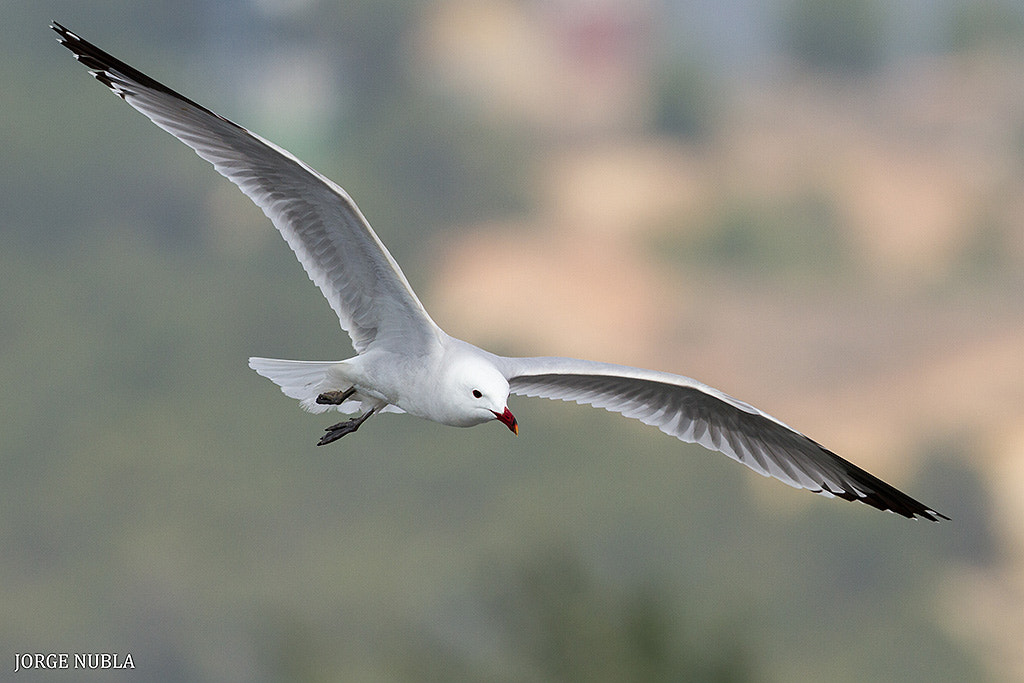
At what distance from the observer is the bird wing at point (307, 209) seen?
2643 millimetres

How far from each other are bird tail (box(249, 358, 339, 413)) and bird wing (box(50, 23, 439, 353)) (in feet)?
0.44

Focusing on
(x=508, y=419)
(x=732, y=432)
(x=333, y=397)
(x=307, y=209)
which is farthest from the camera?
(x=732, y=432)

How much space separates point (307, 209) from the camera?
279cm

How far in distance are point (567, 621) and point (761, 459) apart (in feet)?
7.97

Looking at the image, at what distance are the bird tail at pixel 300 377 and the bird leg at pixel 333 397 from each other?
24mm

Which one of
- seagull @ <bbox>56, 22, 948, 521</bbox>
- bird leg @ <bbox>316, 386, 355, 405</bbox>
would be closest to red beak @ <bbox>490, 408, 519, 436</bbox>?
seagull @ <bbox>56, 22, 948, 521</bbox>

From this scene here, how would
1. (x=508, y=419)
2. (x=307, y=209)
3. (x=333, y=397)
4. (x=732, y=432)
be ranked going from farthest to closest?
(x=732, y=432) → (x=333, y=397) → (x=307, y=209) → (x=508, y=419)

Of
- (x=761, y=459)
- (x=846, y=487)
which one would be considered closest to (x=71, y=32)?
(x=761, y=459)

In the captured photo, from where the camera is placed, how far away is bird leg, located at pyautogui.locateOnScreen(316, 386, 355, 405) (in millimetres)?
2922

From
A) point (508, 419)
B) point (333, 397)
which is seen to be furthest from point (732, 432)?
point (333, 397)

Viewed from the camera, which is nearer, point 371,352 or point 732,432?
point 371,352

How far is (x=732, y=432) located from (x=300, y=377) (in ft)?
4.05

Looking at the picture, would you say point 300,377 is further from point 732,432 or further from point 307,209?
point 732,432

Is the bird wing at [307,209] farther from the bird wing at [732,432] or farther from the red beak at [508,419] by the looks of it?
the bird wing at [732,432]
